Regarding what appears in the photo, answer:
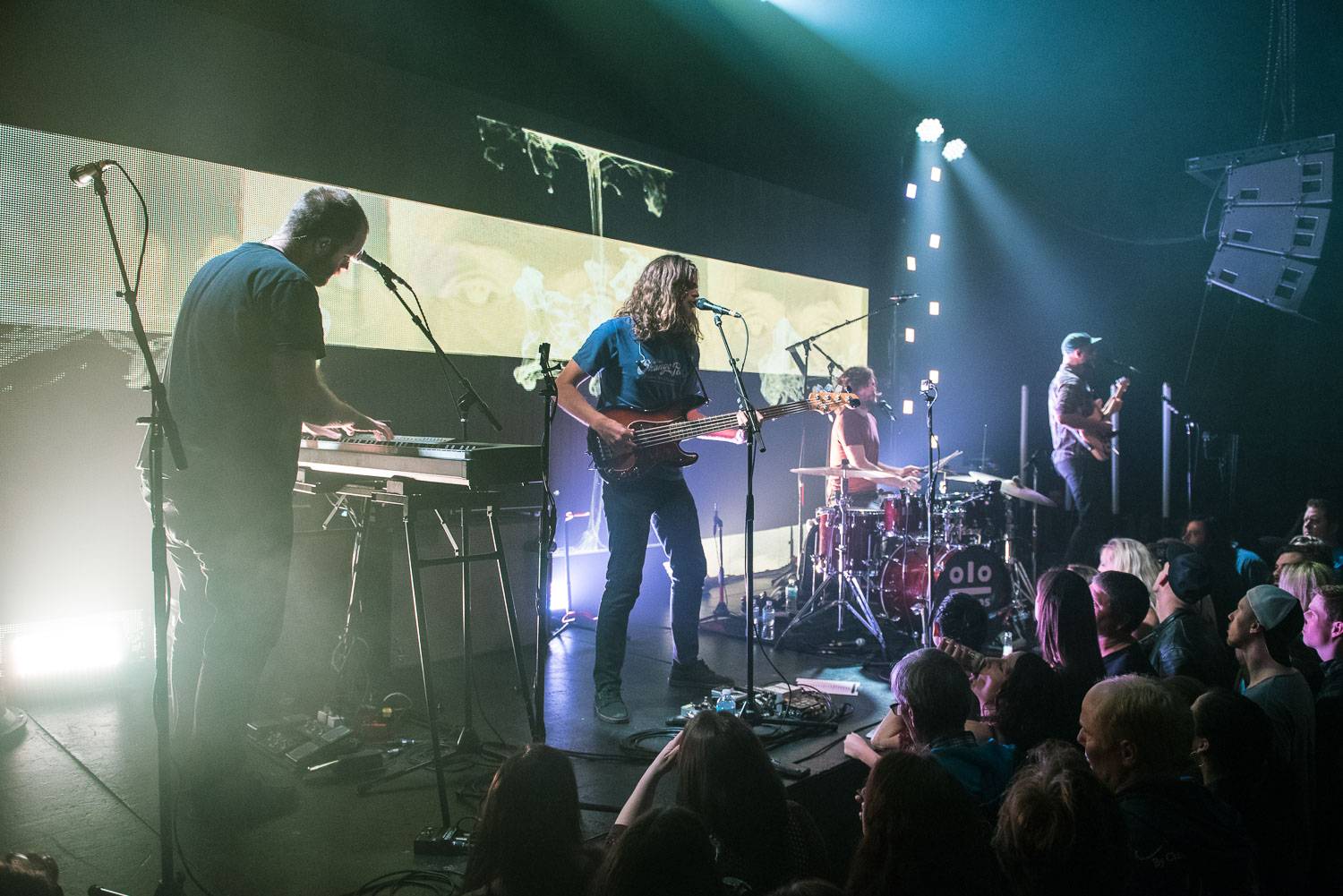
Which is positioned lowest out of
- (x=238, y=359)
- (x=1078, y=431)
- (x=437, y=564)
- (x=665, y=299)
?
(x=437, y=564)

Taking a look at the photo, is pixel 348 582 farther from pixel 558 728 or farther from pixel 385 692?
pixel 558 728

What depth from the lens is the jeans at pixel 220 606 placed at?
2.79m

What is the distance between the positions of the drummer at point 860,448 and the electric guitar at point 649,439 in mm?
2207

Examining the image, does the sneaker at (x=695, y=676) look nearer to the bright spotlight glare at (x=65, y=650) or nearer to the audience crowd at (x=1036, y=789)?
the audience crowd at (x=1036, y=789)

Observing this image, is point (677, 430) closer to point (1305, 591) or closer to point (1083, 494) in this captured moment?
point (1305, 591)

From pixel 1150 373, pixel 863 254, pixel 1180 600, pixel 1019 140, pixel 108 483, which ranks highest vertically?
pixel 1019 140

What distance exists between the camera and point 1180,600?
3680 millimetres

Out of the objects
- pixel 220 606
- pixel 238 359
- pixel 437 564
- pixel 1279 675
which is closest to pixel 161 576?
pixel 220 606

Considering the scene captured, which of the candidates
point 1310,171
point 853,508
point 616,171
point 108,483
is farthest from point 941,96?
point 108,483

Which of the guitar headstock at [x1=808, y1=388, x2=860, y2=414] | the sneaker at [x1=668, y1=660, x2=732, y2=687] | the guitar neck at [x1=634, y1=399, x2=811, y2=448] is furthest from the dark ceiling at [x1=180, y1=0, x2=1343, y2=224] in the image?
the sneaker at [x1=668, y1=660, x2=732, y2=687]

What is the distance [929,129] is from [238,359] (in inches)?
300

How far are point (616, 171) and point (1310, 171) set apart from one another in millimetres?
6416

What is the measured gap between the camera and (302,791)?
3.11m

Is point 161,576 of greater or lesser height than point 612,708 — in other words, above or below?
above
